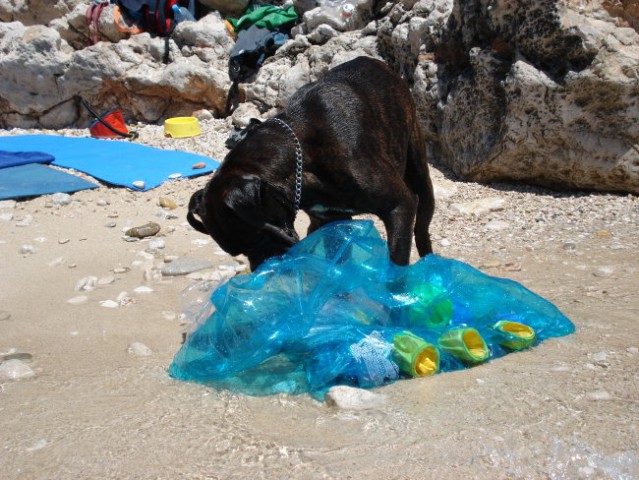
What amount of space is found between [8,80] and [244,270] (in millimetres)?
8408

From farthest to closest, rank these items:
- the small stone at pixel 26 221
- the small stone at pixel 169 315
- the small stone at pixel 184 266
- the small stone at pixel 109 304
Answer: the small stone at pixel 26 221 → the small stone at pixel 184 266 → the small stone at pixel 109 304 → the small stone at pixel 169 315

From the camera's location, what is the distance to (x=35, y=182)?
701cm

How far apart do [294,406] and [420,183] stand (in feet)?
7.93

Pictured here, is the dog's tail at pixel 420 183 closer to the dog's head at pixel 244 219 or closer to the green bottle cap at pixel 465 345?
the dog's head at pixel 244 219

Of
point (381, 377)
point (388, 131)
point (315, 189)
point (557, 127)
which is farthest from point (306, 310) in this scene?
point (557, 127)

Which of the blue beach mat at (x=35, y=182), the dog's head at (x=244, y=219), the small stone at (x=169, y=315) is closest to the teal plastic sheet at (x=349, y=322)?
the dog's head at (x=244, y=219)

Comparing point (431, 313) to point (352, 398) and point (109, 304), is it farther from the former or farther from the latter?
point (109, 304)

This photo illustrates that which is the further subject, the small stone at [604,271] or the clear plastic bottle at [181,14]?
the clear plastic bottle at [181,14]

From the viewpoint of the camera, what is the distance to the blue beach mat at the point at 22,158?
764 centimetres

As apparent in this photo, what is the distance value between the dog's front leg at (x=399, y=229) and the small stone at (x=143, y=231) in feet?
8.77

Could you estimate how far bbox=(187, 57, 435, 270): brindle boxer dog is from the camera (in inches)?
139

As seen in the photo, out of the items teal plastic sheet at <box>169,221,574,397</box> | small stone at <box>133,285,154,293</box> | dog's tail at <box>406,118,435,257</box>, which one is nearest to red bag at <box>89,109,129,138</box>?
small stone at <box>133,285,154,293</box>

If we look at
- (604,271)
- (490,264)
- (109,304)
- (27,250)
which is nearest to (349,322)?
(109,304)

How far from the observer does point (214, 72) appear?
10.2 m
